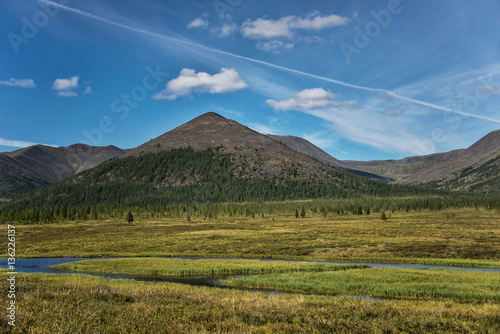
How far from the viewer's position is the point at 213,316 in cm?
1792

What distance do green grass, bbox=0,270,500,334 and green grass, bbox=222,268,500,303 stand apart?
1152 cm

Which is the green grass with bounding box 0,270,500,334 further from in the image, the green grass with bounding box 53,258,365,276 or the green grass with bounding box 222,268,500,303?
the green grass with bounding box 53,258,365,276

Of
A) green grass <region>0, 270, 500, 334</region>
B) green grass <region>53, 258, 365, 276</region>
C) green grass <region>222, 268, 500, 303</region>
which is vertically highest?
green grass <region>0, 270, 500, 334</region>

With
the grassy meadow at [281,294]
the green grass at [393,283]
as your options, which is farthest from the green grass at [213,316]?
the green grass at [393,283]

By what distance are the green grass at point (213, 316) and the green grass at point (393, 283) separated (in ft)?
37.8

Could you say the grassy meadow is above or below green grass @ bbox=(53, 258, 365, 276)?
above

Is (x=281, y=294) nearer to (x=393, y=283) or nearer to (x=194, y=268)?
(x=393, y=283)

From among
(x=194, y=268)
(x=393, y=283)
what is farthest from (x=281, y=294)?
(x=194, y=268)

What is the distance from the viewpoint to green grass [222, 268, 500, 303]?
1213 inches

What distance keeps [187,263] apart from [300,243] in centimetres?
3057

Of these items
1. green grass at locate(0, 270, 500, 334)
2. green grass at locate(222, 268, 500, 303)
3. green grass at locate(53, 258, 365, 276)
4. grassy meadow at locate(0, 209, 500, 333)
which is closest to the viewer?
green grass at locate(0, 270, 500, 334)

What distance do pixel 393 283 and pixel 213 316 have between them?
78.3 feet

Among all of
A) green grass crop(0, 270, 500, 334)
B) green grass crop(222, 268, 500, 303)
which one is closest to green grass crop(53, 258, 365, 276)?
green grass crop(222, 268, 500, 303)

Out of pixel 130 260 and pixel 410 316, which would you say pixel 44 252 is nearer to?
pixel 130 260
